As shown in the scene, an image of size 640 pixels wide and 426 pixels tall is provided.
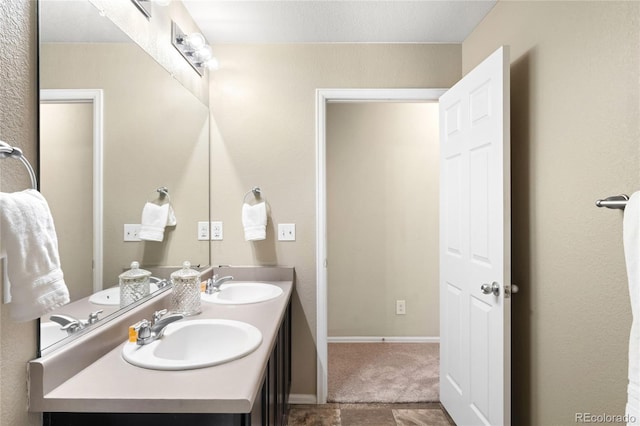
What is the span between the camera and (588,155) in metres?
1.25

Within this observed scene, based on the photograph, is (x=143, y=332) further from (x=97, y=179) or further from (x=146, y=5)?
(x=146, y=5)

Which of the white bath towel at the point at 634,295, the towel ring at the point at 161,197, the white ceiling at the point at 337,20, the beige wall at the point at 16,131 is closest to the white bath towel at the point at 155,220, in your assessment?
the towel ring at the point at 161,197

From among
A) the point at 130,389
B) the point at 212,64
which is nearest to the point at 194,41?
the point at 212,64

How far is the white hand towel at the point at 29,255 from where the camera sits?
0.70 m

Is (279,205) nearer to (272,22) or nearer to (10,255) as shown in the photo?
(272,22)

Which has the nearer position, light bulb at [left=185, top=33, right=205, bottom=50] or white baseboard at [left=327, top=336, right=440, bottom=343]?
light bulb at [left=185, top=33, right=205, bottom=50]

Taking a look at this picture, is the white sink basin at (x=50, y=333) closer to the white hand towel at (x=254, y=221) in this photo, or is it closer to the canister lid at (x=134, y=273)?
the canister lid at (x=134, y=273)

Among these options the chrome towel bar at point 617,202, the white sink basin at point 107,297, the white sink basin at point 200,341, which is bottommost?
the white sink basin at point 200,341

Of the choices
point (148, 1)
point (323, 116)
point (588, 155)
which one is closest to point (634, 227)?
point (588, 155)

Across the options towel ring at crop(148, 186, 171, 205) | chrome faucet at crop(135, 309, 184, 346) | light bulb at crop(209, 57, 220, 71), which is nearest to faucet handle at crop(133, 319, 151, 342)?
chrome faucet at crop(135, 309, 184, 346)

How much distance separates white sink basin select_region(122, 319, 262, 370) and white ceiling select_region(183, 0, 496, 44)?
64.6 inches

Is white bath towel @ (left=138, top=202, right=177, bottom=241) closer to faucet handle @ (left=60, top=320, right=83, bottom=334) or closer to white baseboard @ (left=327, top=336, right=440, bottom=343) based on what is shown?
faucet handle @ (left=60, top=320, right=83, bottom=334)

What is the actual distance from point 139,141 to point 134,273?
55cm

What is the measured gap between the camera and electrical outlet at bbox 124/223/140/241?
4.58 feet
